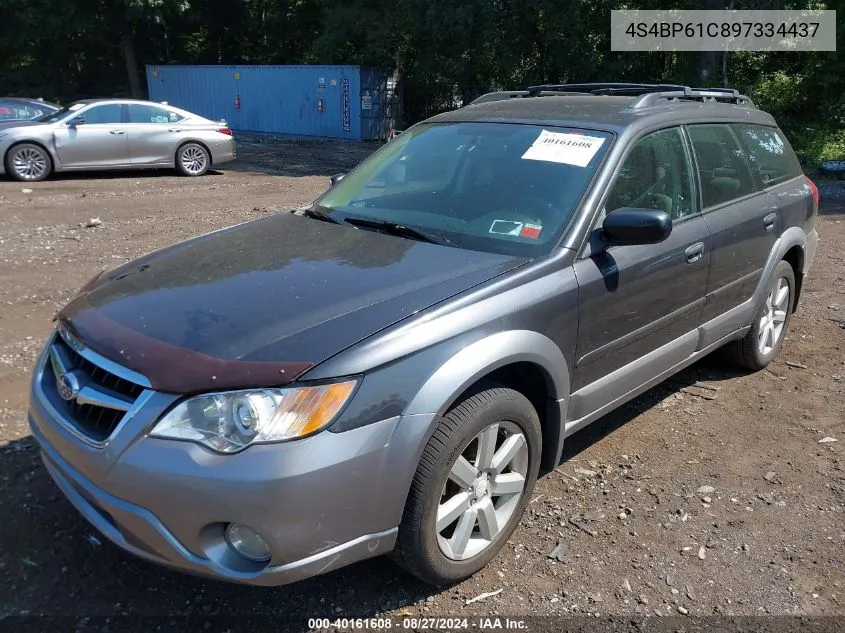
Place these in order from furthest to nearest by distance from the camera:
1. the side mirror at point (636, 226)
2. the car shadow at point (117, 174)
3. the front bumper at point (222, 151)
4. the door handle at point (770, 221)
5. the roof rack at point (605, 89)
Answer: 1. the front bumper at point (222, 151)
2. the car shadow at point (117, 174)
3. the roof rack at point (605, 89)
4. the door handle at point (770, 221)
5. the side mirror at point (636, 226)

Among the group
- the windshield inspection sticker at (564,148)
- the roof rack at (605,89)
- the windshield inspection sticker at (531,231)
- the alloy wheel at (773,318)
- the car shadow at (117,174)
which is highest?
the roof rack at (605,89)

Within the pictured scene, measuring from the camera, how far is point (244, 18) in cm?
3459

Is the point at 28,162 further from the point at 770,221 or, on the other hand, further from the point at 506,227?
the point at 770,221

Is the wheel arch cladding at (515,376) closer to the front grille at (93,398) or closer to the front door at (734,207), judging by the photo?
the front grille at (93,398)

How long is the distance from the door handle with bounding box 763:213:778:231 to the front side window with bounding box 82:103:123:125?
1198 cm

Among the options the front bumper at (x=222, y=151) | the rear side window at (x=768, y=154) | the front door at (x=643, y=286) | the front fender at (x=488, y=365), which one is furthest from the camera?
the front bumper at (x=222, y=151)

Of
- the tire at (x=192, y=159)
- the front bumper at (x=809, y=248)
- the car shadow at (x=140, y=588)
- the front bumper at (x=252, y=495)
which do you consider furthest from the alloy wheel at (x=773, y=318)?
the tire at (x=192, y=159)

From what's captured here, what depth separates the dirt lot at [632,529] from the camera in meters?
2.84

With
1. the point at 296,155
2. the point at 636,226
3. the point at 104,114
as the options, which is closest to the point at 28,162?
the point at 104,114

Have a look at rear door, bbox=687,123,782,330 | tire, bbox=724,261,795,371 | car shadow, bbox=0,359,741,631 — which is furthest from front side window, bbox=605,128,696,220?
car shadow, bbox=0,359,741,631

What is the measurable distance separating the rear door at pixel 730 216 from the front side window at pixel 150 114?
38.5ft

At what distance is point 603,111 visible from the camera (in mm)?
3838

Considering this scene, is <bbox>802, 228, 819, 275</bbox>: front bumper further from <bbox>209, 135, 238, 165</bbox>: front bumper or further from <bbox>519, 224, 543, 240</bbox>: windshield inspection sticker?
<bbox>209, 135, 238, 165</bbox>: front bumper

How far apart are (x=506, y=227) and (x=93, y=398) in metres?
1.84
